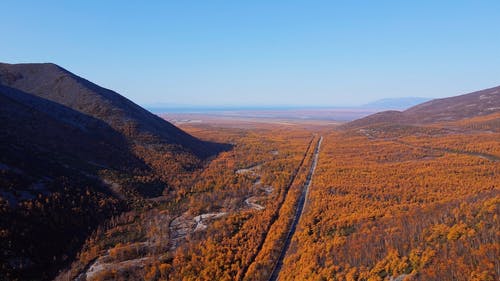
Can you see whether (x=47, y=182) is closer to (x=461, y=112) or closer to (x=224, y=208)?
(x=224, y=208)

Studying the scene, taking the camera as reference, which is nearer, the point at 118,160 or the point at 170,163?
the point at 118,160

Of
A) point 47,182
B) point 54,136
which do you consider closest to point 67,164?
point 47,182

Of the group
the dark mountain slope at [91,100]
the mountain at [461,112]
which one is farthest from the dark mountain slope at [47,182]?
the mountain at [461,112]

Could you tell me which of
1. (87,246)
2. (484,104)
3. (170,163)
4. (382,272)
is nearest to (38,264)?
(87,246)

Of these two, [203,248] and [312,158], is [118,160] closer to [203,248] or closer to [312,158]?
[203,248]

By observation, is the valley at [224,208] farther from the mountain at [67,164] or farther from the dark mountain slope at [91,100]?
the dark mountain slope at [91,100]

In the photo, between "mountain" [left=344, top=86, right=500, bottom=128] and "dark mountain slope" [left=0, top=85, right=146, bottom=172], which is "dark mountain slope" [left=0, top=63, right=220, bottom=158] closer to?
"dark mountain slope" [left=0, top=85, right=146, bottom=172]
